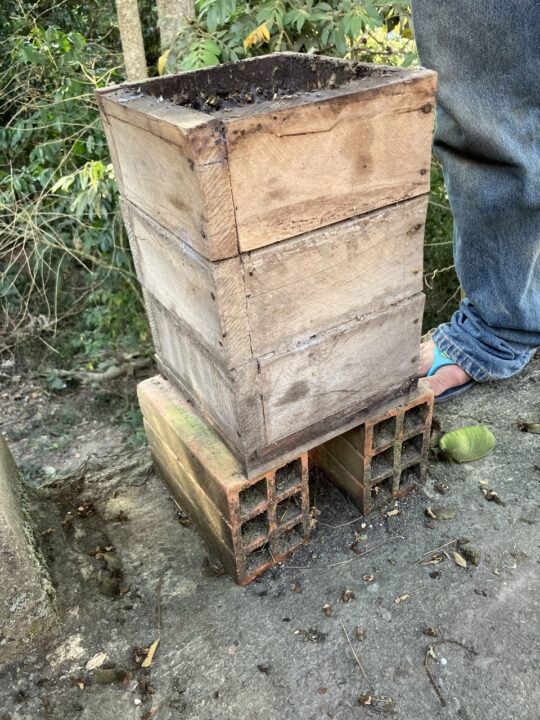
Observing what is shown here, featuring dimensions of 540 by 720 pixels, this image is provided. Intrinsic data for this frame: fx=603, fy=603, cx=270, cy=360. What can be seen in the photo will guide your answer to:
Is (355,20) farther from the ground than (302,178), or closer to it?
farther from the ground

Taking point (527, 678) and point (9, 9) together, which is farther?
point (9, 9)

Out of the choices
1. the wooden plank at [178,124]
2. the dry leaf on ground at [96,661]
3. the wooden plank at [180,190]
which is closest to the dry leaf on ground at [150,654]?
the dry leaf on ground at [96,661]

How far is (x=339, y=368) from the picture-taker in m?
1.97

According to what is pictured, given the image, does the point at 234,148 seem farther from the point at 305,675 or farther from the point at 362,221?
the point at 305,675

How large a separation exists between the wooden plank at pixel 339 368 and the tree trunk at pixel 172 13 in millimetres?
2573

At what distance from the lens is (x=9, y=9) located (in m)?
5.49

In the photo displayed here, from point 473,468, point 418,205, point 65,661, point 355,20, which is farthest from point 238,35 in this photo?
point 65,661

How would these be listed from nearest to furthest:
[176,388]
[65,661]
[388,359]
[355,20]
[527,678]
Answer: [527,678] → [65,661] → [388,359] → [176,388] → [355,20]

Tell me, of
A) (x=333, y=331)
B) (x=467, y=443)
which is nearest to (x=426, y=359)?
(x=467, y=443)

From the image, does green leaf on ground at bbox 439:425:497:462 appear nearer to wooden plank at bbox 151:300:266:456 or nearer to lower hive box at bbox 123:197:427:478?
lower hive box at bbox 123:197:427:478

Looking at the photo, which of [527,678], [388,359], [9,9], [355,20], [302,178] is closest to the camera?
[302,178]

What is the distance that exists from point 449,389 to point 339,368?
3.56ft

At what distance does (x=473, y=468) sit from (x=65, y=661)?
1.69 meters

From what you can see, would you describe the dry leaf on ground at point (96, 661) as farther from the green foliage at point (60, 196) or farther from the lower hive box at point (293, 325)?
the green foliage at point (60, 196)
